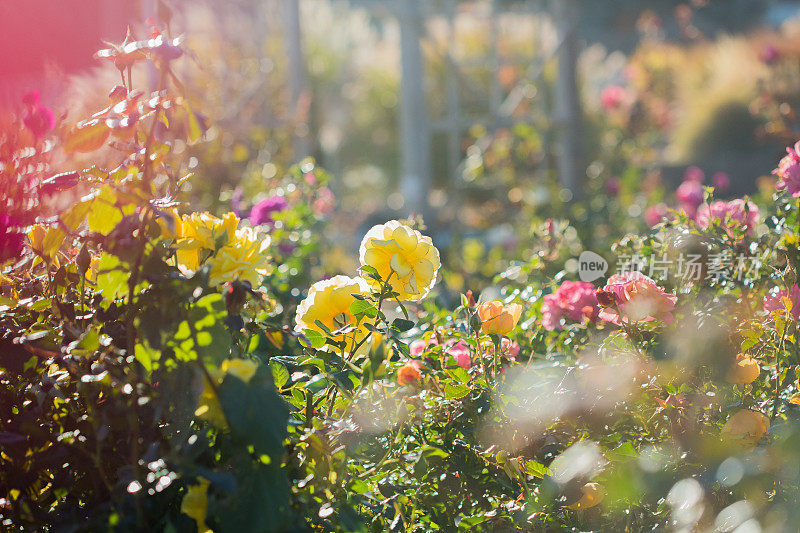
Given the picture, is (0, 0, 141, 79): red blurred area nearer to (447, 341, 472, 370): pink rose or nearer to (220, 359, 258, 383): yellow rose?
(447, 341, 472, 370): pink rose

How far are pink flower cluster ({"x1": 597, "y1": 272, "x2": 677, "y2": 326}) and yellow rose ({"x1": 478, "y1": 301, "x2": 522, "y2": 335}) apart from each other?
121mm

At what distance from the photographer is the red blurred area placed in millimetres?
4371

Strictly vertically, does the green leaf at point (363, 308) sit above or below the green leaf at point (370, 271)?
below

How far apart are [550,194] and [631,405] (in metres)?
3.16

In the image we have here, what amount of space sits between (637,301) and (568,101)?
3439 millimetres

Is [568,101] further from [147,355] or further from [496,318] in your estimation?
[147,355]

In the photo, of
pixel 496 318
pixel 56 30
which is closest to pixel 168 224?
pixel 496 318

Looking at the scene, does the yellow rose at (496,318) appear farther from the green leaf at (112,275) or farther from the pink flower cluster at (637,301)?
the green leaf at (112,275)

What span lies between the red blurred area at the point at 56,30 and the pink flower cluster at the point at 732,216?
299 centimetres

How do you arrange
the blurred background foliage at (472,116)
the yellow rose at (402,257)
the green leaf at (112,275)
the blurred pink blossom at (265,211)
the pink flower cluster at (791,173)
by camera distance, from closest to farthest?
1. the green leaf at (112,275)
2. the yellow rose at (402,257)
3. the pink flower cluster at (791,173)
4. the blurred pink blossom at (265,211)
5. the blurred background foliage at (472,116)

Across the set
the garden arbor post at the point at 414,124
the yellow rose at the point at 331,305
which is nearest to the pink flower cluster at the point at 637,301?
the yellow rose at the point at 331,305

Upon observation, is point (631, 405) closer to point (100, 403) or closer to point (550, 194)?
point (100, 403)

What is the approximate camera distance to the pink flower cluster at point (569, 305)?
1.23 metres

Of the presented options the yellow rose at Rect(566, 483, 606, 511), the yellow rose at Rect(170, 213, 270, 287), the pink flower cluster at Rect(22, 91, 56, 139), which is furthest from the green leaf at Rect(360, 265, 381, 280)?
the pink flower cluster at Rect(22, 91, 56, 139)
